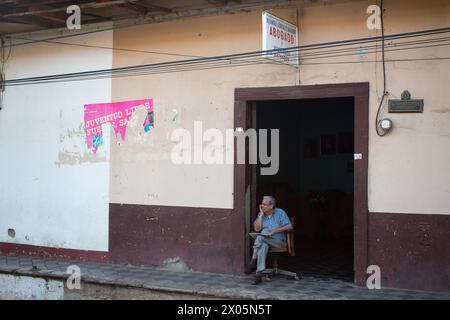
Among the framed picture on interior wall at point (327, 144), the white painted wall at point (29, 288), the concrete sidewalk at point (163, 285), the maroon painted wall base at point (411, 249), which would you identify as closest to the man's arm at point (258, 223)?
the concrete sidewalk at point (163, 285)

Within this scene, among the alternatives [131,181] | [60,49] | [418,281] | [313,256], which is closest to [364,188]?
[418,281]

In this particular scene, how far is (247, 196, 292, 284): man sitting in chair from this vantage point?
7.94m

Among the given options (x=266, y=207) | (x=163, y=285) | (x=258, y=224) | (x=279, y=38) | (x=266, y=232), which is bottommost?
(x=163, y=285)

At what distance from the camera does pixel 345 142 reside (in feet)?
42.7

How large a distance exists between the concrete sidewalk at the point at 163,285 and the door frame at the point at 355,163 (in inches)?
18.5

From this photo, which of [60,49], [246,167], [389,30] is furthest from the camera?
[60,49]

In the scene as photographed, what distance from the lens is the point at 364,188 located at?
7.59 m

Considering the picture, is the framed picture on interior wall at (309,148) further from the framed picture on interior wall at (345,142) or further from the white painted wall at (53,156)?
the white painted wall at (53,156)

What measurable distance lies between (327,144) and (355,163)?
5677mm

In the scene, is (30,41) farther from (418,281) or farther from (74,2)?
(418,281)

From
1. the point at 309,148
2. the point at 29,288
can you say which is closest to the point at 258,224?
the point at 29,288

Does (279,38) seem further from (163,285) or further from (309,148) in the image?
(309,148)

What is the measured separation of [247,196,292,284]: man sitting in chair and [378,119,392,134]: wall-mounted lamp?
1.94 meters

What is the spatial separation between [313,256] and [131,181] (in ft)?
11.9
